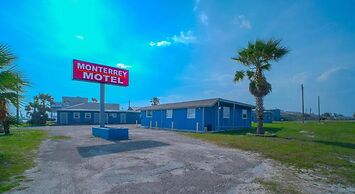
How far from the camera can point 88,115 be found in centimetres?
4628

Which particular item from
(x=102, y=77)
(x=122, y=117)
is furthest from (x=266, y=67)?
(x=122, y=117)

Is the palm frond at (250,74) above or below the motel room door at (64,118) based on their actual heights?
above

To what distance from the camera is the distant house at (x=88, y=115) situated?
43906 mm

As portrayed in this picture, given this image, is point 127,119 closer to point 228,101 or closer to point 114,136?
point 228,101

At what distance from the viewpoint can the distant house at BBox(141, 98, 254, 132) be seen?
2489 centimetres

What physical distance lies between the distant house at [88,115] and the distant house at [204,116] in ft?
59.8

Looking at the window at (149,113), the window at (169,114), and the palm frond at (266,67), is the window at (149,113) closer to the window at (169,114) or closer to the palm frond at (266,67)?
the window at (169,114)

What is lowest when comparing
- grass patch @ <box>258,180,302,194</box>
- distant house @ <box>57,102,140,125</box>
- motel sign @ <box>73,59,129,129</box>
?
grass patch @ <box>258,180,302,194</box>

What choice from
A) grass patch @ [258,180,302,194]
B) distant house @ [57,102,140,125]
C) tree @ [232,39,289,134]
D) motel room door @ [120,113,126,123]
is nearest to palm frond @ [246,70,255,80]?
tree @ [232,39,289,134]

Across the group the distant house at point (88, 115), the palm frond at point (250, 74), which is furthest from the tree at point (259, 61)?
the distant house at point (88, 115)

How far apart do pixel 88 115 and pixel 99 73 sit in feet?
97.3

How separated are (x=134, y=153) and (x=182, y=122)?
641 inches

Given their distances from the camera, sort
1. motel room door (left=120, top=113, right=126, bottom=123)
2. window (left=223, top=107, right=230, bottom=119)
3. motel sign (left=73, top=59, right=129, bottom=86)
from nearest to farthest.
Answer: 1. motel sign (left=73, top=59, right=129, bottom=86)
2. window (left=223, top=107, right=230, bottom=119)
3. motel room door (left=120, top=113, right=126, bottom=123)

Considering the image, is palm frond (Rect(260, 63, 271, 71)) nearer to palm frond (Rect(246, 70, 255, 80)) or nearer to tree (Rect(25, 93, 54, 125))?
palm frond (Rect(246, 70, 255, 80))
